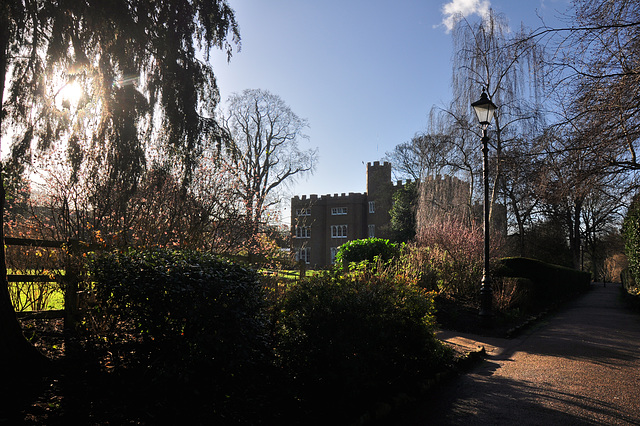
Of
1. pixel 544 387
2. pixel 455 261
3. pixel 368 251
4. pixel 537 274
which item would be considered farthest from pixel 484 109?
pixel 368 251

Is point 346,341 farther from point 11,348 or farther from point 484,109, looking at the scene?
point 484,109

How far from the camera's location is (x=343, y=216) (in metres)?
47.5

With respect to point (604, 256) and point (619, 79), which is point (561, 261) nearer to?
point (604, 256)

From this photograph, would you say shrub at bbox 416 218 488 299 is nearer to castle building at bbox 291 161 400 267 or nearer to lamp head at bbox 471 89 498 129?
lamp head at bbox 471 89 498 129

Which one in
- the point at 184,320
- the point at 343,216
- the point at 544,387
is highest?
the point at 343,216

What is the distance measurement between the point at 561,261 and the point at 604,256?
1306cm

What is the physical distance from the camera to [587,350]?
25.2ft

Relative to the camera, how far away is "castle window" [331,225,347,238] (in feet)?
155

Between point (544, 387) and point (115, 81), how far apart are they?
7075mm

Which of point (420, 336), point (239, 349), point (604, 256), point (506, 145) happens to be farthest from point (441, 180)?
point (604, 256)

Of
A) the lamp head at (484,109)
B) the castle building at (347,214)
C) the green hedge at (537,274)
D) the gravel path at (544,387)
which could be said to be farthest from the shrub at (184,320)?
the castle building at (347,214)

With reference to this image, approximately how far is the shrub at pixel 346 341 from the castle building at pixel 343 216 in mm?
38982

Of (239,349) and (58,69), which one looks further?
(58,69)

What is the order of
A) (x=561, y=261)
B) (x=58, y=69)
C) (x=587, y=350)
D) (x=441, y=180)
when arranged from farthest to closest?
Result: 1. (x=561, y=261)
2. (x=441, y=180)
3. (x=587, y=350)
4. (x=58, y=69)
